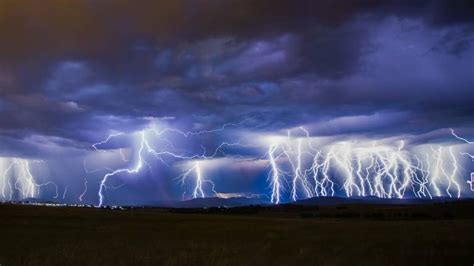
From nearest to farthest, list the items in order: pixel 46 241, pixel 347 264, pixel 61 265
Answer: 1. pixel 61 265
2. pixel 347 264
3. pixel 46 241

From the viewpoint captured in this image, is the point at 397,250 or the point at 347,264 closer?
the point at 347,264

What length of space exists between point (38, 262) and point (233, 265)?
22.0 feet

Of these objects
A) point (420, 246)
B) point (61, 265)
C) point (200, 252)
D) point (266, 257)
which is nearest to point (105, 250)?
point (200, 252)

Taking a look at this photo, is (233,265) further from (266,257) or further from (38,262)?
(38,262)

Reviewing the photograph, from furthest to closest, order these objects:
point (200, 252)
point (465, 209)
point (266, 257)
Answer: point (465, 209) → point (200, 252) → point (266, 257)

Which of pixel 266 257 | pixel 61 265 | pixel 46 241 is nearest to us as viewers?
pixel 61 265

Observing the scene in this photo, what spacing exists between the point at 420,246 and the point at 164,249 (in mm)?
12618

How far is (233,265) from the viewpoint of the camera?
16984 millimetres

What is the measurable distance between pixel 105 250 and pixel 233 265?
26.3 feet

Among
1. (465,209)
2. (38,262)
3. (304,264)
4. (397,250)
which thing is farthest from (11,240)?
(465,209)

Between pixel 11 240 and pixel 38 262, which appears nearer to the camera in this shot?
pixel 38 262

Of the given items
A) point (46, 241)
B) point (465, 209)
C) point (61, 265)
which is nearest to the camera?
point (61, 265)

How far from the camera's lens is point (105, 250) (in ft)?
73.7

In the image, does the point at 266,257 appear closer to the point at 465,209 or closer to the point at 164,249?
the point at 164,249
